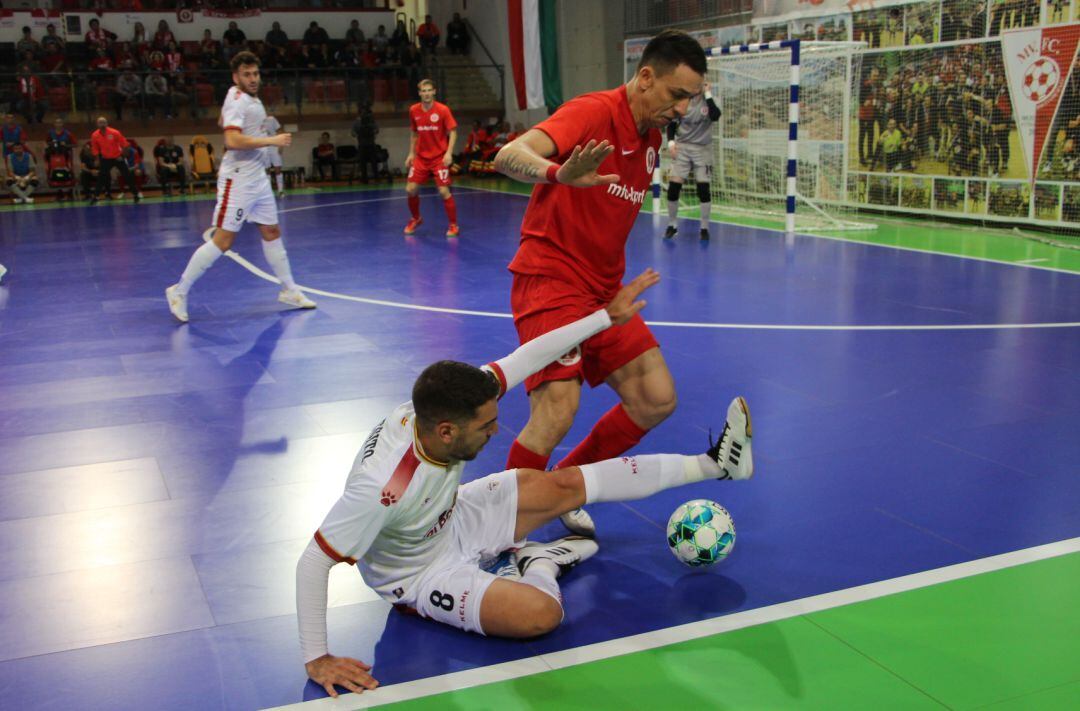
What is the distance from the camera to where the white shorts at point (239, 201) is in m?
9.02

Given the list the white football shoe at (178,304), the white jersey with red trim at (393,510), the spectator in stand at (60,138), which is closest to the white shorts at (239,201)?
the white football shoe at (178,304)

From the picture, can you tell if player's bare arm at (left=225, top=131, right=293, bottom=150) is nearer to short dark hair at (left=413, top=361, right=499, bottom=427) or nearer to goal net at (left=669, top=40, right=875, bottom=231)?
short dark hair at (left=413, top=361, right=499, bottom=427)

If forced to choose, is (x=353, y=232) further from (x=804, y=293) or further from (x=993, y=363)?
(x=993, y=363)

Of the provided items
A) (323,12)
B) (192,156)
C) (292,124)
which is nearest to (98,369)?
(192,156)

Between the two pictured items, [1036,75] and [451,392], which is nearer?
[451,392]

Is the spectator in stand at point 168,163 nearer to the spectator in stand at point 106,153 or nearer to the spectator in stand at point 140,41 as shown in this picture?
the spectator in stand at point 106,153

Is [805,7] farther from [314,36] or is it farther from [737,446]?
[314,36]

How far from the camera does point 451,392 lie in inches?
125

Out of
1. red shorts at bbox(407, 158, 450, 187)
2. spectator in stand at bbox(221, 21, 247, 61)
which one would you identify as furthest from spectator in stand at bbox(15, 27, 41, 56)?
red shorts at bbox(407, 158, 450, 187)

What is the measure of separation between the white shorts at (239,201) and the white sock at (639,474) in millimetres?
6058

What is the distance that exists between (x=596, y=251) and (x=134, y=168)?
20.2 m

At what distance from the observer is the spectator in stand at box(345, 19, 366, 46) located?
2750cm

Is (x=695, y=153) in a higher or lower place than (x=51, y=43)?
lower

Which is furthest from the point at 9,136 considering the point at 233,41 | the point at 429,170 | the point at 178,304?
the point at 178,304
